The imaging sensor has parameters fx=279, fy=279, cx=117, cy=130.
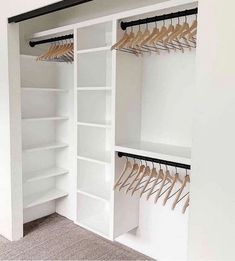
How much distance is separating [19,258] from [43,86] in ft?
6.16

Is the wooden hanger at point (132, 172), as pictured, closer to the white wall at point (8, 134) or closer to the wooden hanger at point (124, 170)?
the wooden hanger at point (124, 170)

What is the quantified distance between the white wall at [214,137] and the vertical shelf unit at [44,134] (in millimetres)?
2280

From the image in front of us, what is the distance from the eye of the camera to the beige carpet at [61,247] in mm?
2678

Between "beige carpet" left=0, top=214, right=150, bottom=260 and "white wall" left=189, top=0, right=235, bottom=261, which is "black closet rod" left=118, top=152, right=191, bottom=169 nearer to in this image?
"white wall" left=189, top=0, right=235, bottom=261

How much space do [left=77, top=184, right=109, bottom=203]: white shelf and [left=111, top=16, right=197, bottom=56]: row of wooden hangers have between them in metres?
1.35

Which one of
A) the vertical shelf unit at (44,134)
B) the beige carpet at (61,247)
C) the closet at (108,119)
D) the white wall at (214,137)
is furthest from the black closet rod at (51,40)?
the beige carpet at (61,247)

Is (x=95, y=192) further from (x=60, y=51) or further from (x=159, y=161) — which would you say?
(x=60, y=51)

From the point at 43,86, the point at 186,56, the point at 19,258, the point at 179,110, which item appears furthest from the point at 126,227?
the point at 43,86

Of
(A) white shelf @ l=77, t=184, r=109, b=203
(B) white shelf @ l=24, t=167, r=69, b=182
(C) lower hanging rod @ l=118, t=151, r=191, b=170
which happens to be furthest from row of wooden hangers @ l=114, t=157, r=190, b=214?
(B) white shelf @ l=24, t=167, r=69, b=182

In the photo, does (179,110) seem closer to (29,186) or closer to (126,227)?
(126,227)

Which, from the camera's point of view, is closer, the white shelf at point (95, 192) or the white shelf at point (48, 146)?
the white shelf at point (95, 192)

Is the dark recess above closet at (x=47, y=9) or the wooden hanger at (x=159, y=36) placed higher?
the dark recess above closet at (x=47, y=9)

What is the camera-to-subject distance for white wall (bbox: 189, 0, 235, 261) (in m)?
1.07

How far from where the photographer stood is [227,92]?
1064mm
